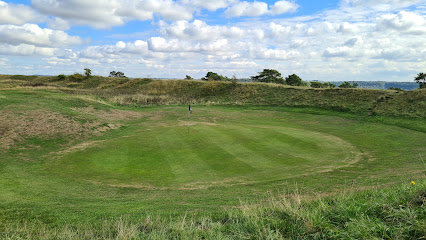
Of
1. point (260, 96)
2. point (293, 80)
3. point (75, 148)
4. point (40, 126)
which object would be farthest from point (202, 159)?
point (293, 80)

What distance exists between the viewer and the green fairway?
966 cm

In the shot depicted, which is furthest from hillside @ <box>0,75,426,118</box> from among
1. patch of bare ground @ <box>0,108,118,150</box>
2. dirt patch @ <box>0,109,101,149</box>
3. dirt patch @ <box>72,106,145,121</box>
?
dirt patch @ <box>0,109,101,149</box>

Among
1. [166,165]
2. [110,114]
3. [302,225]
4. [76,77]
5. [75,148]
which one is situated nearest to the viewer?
[302,225]

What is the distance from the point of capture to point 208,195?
1074 centimetres

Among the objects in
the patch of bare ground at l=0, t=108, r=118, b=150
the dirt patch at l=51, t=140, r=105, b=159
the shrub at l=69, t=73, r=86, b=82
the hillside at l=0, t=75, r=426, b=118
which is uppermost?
the shrub at l=69, t=73, r=86, b=82

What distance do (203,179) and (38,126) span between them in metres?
16.7

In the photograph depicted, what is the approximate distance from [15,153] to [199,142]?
37.3ft

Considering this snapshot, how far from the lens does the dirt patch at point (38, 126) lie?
2016 centimetres

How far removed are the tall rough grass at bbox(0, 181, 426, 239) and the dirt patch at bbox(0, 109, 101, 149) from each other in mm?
15858

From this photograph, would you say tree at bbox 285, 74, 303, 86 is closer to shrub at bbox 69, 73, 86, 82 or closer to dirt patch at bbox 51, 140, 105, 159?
shrub at bbox 69, 73, 86, 82

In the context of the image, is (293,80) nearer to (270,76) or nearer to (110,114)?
(270,76)

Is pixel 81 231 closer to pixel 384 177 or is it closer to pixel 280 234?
pixel 280 234

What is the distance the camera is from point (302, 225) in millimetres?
5684

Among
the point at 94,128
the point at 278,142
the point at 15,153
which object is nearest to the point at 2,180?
the point at 15,153
